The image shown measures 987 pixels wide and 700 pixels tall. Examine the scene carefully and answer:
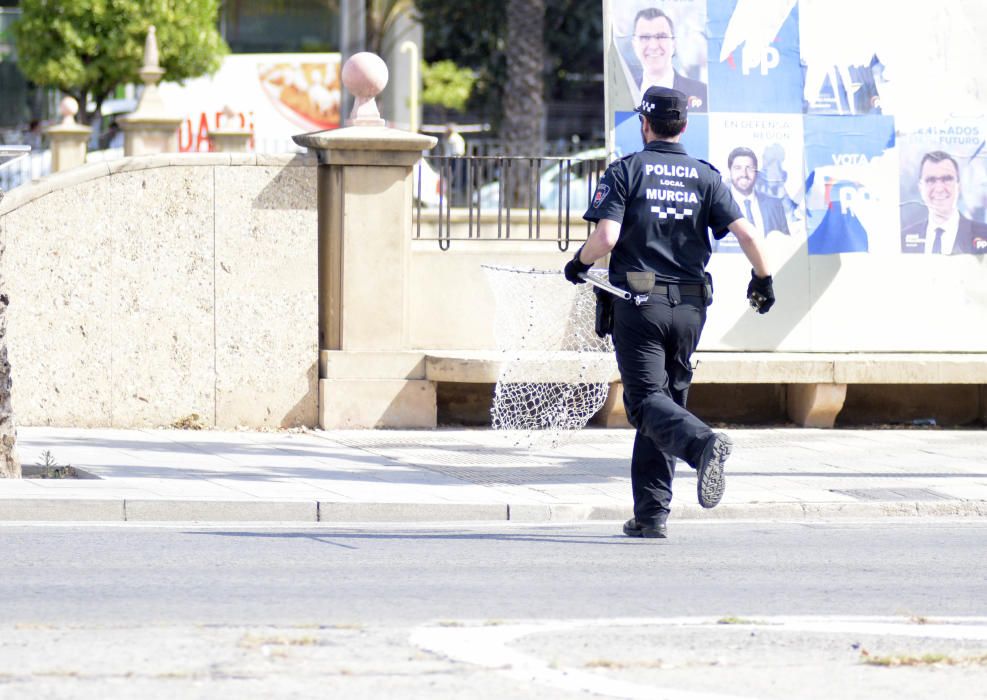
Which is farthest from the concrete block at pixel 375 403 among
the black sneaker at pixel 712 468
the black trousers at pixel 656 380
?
the black sneaker at pixel 712 468

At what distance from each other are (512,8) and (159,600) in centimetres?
2285

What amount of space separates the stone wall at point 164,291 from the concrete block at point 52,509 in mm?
3631

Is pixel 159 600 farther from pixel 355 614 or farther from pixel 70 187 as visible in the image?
pixel 70 187

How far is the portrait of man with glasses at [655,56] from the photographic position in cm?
1292

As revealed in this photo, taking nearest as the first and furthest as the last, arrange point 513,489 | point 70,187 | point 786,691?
point 786,691, point 513,489, point 70,187

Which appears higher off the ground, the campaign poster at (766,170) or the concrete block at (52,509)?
the campaign poster at (766,170)

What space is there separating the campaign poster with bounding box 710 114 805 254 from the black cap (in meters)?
5.07

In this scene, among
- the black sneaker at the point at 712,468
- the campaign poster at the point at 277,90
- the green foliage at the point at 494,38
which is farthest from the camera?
the campaign poster at the point at 277,90

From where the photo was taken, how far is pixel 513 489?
9.84 m

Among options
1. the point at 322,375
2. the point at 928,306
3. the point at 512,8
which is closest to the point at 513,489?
the point at 322,375

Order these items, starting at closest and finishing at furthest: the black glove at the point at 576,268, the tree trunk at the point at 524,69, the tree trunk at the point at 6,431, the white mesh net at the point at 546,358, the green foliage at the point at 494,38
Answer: the black glove at the point at 576,268 → the tree trunk at the point at 6,431 → the white mesh net at the point at 546,358 → the tree trunk at the point at 524,69 → the green foliage at the point at 494,38

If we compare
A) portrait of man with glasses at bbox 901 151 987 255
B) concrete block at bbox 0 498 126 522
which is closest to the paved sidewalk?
concrete block at bbox 0 498 126 522

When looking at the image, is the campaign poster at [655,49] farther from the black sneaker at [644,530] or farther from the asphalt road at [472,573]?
the black sneaker at [644,530]

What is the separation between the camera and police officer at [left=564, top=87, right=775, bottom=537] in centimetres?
791
